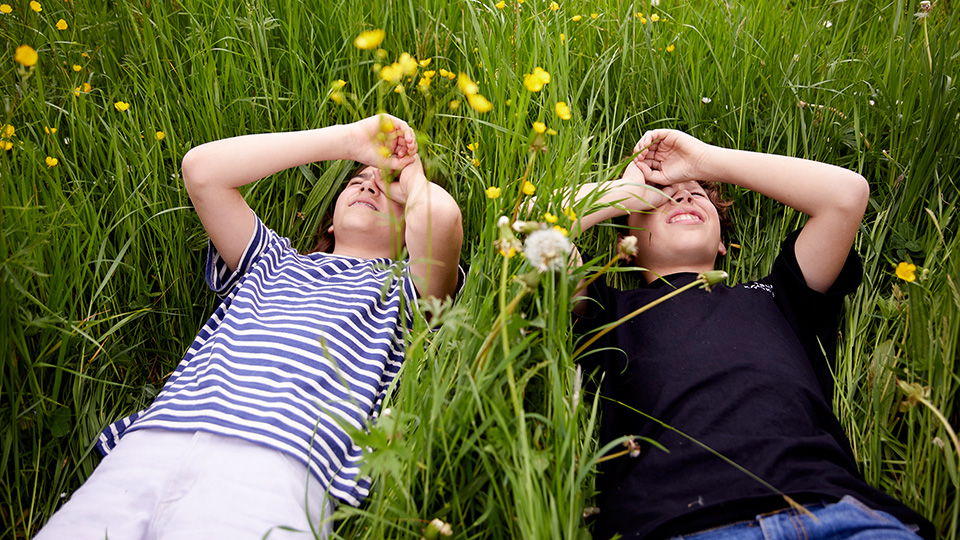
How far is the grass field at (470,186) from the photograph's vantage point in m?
1.12

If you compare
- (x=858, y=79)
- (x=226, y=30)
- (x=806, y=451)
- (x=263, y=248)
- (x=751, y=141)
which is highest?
(x=226, y=30)

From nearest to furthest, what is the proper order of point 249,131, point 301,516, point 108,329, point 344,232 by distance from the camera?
point 301,516, point 108,329, point 344,232, point 249,131

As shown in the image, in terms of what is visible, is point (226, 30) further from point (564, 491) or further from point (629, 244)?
point (564, 491)

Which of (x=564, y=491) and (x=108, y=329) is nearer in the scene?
(x=564, y=491)

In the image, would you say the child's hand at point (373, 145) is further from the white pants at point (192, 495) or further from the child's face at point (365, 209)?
the white pants at point (192, 495)

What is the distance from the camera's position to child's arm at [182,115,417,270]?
5.20 feet

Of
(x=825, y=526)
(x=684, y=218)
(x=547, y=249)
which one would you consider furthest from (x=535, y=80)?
(x=825, y=526)

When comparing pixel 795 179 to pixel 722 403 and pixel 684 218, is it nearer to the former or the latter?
pixel 684 218

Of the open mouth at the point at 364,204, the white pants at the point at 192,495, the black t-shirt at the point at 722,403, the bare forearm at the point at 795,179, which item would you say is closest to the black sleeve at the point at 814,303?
the black t-shirt at the point at 722,403

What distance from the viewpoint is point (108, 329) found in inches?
63.6

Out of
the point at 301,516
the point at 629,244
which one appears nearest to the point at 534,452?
the point at 629,244

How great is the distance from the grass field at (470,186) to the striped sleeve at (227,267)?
170mm

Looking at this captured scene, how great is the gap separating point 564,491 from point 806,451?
0.56 meters

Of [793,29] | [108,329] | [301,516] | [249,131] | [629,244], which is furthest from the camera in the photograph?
[793,29]
